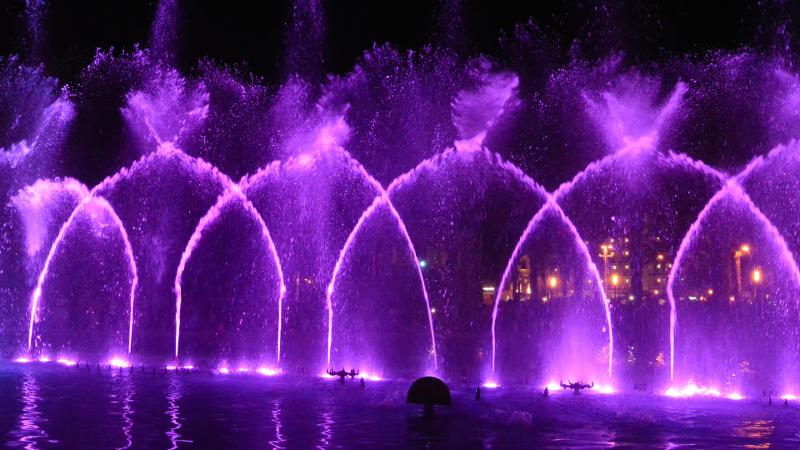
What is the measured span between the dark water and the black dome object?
25cm

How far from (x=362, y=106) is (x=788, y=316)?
20.6 metres

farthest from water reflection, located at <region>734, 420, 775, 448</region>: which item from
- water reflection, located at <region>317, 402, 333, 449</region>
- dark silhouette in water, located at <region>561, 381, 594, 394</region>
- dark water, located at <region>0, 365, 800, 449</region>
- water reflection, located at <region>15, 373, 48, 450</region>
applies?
water reflection, located at <region>15, 373, 48, 450</region>

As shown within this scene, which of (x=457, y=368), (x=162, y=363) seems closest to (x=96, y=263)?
(x=162, y=363)

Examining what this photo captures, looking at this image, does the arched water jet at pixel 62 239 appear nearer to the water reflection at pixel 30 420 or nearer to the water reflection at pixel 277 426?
the water reflection at pixel 30 420

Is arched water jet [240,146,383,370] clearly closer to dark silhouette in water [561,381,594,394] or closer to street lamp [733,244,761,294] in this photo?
dark silhouette in water [561,381,594,394]

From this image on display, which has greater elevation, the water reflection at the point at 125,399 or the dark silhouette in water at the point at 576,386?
the dark silhouette in water at the point at 576,386

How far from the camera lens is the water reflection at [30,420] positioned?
34.3 ft

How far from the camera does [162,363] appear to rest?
22875 mm

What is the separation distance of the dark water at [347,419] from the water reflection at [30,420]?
2 centimetres

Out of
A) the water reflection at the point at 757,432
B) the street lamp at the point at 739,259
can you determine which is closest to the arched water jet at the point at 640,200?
the street lamp at the point at 739,259

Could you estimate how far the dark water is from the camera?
10.9 m

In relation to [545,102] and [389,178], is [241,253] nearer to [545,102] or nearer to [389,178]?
[389,178]

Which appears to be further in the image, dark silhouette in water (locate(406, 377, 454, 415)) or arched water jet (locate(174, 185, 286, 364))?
arched water jet (locate(174, 185, 286, 364))

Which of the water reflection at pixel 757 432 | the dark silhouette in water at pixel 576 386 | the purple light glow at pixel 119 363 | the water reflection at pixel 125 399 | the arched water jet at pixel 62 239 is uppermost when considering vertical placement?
the arched water jet at pixel 62 239
